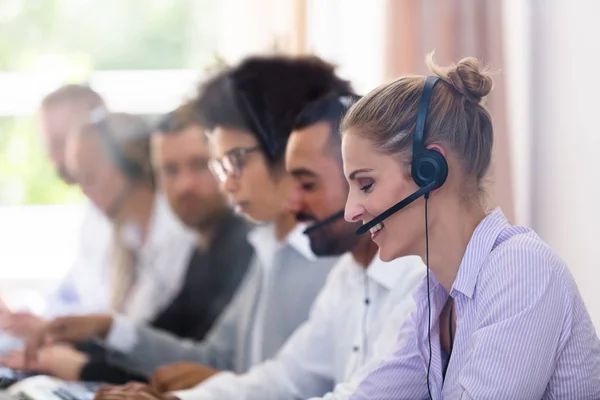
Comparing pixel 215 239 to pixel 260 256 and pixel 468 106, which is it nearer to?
pixel 260 256

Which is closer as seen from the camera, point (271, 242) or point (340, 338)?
point (340, 338)

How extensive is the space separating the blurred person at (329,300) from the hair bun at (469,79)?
0.80 feet

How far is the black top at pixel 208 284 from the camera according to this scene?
6.15 ft

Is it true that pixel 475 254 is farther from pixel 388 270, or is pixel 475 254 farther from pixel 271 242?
pixel 271 242

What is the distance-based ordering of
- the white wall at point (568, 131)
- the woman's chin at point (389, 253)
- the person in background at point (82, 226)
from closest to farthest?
the woman's chin at point (389, 253) → the white wall at point (568, 131) → the person in background at point (82, 226)

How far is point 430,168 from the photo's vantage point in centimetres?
83

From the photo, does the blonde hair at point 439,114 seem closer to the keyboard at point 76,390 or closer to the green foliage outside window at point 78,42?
the keyboard at point 76,390

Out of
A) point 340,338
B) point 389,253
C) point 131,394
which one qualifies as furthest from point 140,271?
point 389,253

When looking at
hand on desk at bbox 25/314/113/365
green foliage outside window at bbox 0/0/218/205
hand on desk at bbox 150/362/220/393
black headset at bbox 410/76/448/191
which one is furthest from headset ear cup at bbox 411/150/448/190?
green foliage outside window at bbox 0/0/218/205

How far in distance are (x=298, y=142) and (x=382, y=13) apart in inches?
32.6

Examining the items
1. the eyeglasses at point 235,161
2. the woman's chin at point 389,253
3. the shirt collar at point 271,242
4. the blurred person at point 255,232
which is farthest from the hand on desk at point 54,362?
the woman's chin at point 389,253

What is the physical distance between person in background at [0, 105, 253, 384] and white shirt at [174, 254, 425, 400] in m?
0.52

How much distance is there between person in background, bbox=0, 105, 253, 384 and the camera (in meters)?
1.90

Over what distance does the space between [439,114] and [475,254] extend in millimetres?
150
